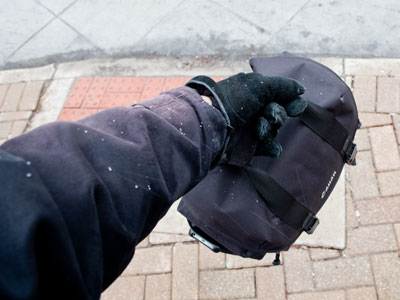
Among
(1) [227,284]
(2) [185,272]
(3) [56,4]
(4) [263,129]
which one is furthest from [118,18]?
(4) [263,129]

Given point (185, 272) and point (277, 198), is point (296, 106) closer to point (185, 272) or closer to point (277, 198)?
point (277, 198)

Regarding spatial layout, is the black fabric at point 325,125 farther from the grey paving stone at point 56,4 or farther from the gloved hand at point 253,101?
the grey paving stone at point 56,4

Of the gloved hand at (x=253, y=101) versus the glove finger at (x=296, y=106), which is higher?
the gloved hand at (x=253, y=101)

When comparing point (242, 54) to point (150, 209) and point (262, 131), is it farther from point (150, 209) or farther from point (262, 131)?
point (150, 209)

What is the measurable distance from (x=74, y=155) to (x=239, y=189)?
81 cm

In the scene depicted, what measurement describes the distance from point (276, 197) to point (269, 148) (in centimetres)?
20

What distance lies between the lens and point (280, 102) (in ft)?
4.73

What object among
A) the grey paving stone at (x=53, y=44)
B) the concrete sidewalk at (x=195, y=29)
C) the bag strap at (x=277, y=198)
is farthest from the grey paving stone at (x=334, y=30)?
the bag strap at (x=277, y=198)

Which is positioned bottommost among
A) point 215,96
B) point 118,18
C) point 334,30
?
point 334,30

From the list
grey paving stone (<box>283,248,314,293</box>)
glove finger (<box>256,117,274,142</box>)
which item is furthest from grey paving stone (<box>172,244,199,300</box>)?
glove finger (<box>256,117,274,142</box>)

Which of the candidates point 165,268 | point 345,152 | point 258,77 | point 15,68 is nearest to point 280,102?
point 258,77

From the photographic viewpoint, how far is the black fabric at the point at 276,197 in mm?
1499

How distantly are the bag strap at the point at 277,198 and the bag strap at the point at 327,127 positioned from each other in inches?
11.7

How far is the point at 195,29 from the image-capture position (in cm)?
357
